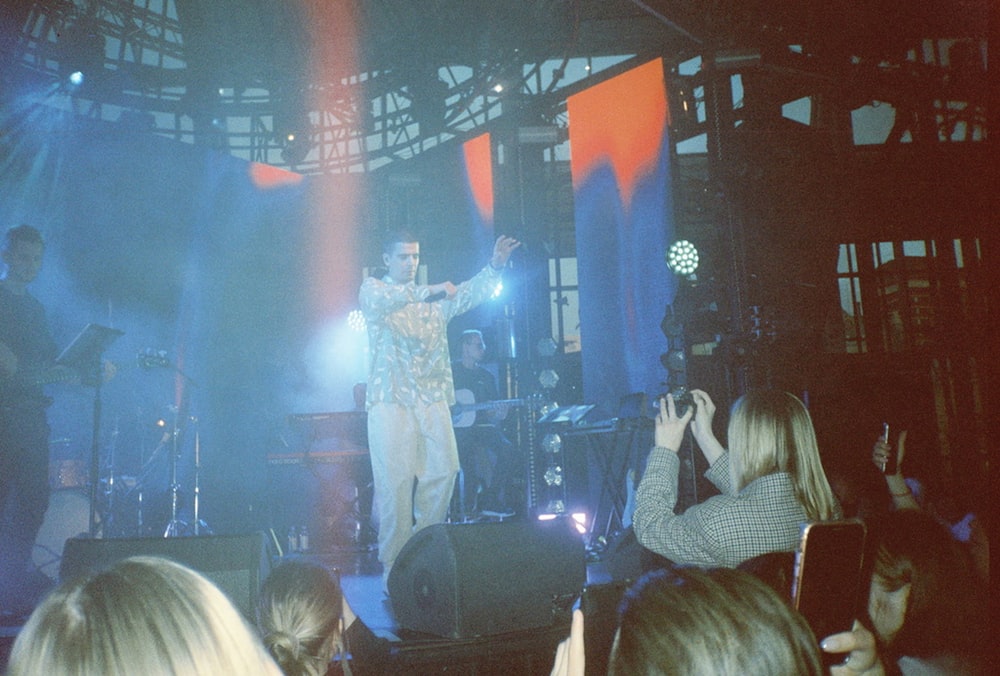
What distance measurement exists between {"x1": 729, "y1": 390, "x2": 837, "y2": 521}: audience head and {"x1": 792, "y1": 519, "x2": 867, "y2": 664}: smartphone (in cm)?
76

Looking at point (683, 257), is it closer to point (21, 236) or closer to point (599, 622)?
point (599, 622)

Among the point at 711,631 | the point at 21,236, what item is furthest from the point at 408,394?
the point at 711,631

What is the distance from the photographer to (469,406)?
6.70 m

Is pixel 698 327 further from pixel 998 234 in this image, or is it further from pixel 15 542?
pixel 15 542

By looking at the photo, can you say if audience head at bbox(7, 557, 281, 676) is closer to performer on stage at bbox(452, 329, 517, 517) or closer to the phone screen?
the phone screen

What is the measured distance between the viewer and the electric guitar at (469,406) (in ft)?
21.6

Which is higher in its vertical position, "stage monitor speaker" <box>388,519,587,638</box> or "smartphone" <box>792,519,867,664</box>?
"smartphone" <box>792,519,867,664</box>

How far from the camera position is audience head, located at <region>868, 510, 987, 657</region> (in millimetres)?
2145

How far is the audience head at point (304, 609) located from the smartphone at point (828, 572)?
142cm

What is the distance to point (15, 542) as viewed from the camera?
4.27m

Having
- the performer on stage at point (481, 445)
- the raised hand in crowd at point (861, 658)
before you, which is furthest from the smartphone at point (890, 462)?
the performer on stage at point (481, 445)

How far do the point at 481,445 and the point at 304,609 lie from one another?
20.6ft

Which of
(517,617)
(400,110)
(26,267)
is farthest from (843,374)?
(26,267)

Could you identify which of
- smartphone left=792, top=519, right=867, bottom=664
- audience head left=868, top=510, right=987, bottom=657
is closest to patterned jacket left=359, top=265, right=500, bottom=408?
audience head left=868, top=510, right=987, bottom=657
